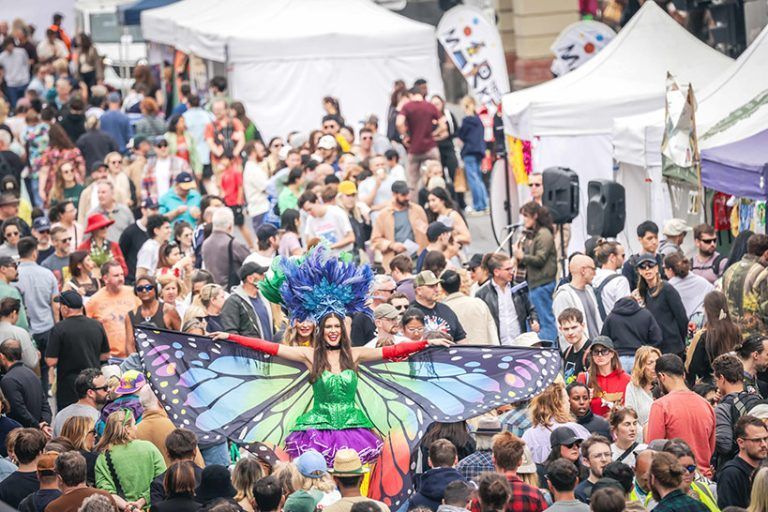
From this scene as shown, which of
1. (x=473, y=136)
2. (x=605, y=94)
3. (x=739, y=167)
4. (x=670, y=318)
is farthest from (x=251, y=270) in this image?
(x=473, y=136)

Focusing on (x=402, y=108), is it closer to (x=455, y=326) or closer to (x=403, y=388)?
(x=455, y=326)

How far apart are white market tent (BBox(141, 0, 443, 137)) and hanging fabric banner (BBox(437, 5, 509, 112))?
3783 millimetres

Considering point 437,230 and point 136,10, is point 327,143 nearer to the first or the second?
point 437,230

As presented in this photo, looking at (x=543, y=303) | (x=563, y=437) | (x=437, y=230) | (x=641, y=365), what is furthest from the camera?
(x=543, y=303)

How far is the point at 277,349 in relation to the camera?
9969 millimetres

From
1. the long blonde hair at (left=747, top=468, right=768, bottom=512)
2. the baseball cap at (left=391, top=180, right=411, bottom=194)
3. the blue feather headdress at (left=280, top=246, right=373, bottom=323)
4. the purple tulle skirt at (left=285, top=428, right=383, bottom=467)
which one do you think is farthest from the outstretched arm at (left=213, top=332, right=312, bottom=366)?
the baseball cap at (left=391, top=180, right=411, bottom=194)

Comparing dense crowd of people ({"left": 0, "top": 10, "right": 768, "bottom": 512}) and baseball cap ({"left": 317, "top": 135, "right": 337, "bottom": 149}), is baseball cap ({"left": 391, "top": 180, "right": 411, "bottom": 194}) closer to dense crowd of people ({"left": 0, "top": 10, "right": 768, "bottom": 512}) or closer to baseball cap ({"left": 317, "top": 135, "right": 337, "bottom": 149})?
dense crowd of people ({"left": 0, "top": 10, "right": 768, "bottom": 512})

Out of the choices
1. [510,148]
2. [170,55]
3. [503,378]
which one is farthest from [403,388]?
[170,55]

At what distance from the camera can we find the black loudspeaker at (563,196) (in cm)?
1581

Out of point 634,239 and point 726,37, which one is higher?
point 726,37

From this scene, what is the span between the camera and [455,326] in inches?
474

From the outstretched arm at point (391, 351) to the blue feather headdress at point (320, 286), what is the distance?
10.9 inches

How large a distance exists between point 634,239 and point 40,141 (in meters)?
8.56

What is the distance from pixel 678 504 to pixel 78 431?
390 cm
